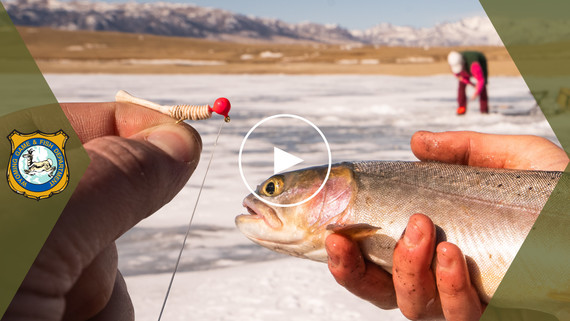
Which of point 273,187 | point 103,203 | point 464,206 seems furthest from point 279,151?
point 103,203

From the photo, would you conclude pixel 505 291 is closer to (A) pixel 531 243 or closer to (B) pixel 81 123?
(A) pixel 531 243

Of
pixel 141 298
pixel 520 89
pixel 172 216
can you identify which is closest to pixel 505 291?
pixel 141 298

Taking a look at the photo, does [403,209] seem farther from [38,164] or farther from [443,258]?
[38,164]

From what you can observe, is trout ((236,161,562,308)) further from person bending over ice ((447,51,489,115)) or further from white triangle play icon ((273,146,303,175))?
person bending over ice ((447,51,489,115))

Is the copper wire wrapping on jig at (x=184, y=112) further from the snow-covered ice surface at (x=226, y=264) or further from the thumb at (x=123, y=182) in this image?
the snow-covered ice surface at (x=226, y=264)

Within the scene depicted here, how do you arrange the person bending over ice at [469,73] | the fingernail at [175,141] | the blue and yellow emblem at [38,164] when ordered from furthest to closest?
1. the person bending over ice at [469,73]
2. the fingernail at [175,141]
3. the blue and yellow emblem at [38,164]

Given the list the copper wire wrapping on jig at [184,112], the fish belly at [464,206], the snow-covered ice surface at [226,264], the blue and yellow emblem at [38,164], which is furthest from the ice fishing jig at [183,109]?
the snow-covered ice surface at [226,264]
